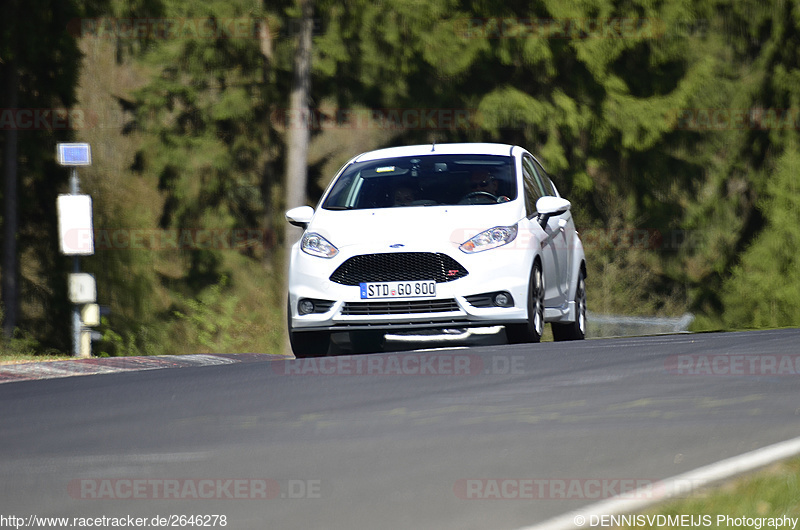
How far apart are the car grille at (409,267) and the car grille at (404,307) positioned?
0.62 feet

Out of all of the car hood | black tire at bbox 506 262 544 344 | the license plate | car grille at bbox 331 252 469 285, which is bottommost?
black tire at bbox 506 262 544 344

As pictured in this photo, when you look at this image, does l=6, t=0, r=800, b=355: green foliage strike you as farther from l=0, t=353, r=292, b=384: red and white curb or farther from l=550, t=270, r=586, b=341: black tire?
l=0, t=353, r=292, b=384: red and white curb

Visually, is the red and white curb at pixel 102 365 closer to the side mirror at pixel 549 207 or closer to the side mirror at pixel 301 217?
the side mirror at pixel 301 217

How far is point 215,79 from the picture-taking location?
35156 mm

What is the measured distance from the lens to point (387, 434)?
664 cm

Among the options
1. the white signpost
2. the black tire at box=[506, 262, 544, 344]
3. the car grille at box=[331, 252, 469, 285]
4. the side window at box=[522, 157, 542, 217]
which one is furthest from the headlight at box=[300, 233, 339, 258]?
the white signpost

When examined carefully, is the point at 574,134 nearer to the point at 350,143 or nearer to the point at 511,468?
the point at 350,143

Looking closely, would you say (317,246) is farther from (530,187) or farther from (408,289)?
(530,187)

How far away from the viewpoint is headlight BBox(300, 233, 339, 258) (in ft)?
37.0

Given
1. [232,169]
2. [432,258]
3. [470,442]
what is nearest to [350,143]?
[232,169]

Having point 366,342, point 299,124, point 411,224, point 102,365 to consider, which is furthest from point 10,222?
point 411,224

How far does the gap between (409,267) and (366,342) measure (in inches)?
103

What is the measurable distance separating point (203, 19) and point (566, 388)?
26.8 m

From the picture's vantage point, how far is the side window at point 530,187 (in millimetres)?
12242
